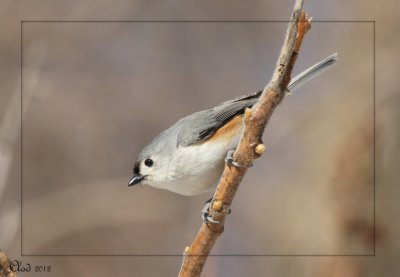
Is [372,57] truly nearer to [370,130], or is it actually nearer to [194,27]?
[370,130]

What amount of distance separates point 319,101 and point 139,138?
2.72 ft

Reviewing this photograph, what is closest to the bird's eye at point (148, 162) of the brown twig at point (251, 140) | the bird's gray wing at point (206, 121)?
the bird's gray wing at point (206, 121)

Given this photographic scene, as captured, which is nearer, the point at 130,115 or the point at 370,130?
the point at 370,130

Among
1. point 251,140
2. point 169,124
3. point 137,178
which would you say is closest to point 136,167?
point 137,178

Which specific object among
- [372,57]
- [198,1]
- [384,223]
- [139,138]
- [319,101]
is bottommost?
[384,223]

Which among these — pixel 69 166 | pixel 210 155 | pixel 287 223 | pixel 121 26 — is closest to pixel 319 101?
pixel 287 223

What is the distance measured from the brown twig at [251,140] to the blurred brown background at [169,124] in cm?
41

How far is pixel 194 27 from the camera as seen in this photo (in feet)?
8.26

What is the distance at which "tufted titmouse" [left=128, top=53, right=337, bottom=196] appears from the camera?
80.2 inches

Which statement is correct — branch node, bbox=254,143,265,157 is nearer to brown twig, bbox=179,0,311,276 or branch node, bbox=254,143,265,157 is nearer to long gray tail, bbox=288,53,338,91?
brown twig, bbox=179,0,311,276

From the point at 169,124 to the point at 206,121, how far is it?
377 millimetres

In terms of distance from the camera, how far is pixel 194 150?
213 centimetres

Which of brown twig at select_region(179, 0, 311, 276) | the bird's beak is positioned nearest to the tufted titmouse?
the bird's beak

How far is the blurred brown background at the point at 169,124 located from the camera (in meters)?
2.25
